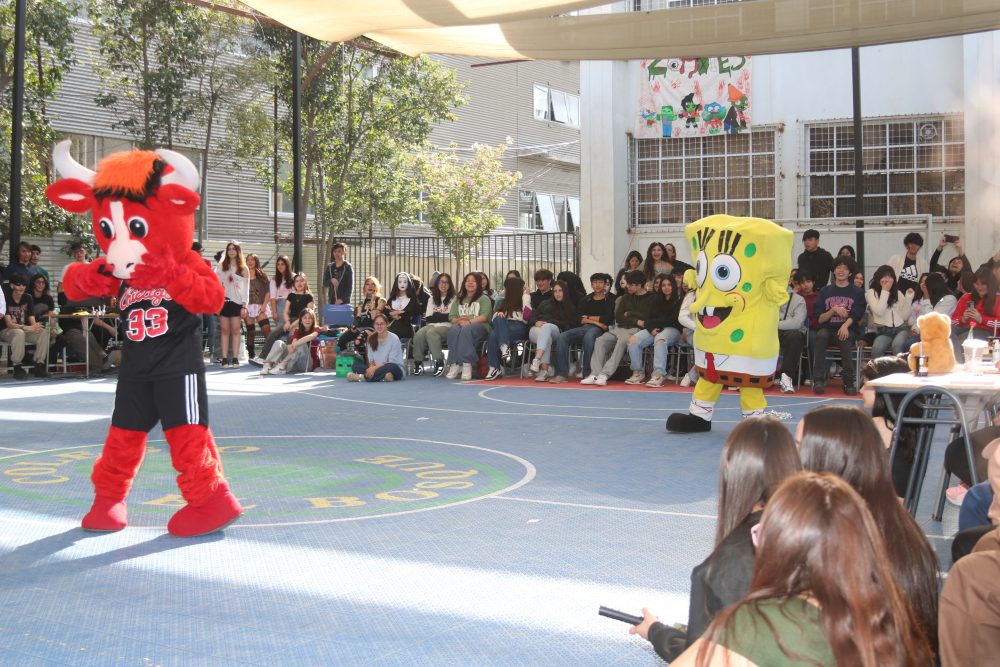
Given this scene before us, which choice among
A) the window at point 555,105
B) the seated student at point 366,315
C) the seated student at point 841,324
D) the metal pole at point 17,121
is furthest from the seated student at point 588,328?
the window at point 555,105

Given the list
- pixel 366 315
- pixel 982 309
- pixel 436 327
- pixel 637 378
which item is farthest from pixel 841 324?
pixel 366 315

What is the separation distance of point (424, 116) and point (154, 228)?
15355 millimetres

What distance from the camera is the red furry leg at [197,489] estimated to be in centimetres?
528

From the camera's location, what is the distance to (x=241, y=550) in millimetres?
5016

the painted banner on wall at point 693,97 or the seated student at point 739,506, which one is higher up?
the painted banner on wall at point 693,97

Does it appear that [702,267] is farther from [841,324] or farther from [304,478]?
[841,324]

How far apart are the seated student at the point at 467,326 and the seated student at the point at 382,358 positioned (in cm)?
68

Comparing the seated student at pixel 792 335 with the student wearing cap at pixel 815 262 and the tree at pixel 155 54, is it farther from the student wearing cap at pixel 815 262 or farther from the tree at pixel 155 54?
the tree at pixel 155 54

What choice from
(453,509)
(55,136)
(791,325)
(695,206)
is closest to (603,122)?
(695,206)

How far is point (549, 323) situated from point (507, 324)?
559mm

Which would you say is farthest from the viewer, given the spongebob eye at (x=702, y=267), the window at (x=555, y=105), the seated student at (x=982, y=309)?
the window at (x=555, y=105)

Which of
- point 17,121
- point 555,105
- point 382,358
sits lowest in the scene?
point 382,358

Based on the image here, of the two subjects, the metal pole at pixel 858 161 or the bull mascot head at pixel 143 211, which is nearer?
the bull mascot head at pixel 143 211

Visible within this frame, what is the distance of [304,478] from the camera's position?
6.72 meters
